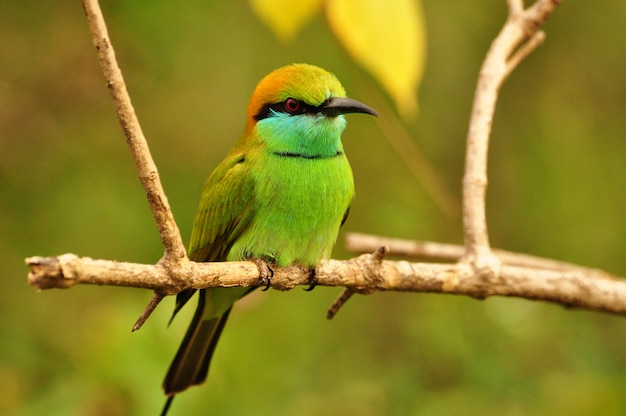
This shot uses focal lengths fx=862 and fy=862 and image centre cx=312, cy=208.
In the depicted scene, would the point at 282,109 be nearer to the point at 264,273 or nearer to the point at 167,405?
the point at 264,273

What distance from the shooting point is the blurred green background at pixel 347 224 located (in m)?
2.75

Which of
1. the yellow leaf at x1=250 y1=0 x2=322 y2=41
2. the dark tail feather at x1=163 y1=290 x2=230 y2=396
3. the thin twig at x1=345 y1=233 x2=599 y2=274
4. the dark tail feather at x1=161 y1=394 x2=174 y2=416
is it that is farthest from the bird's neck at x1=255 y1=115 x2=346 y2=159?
the dark tail feather at x1=161 y1=394 x2=174 y2=416

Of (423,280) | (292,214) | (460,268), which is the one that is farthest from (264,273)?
(460,268)

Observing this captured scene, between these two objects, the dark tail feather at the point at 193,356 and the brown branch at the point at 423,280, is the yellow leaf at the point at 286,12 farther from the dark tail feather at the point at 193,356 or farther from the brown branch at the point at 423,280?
the dark tail feather at the point at 193,356

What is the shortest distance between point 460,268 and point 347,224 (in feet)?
5.60

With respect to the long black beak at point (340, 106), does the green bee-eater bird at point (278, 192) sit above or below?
below

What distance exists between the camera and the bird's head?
2.27 meters

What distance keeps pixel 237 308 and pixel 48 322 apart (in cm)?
106

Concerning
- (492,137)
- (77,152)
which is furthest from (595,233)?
(77,152)

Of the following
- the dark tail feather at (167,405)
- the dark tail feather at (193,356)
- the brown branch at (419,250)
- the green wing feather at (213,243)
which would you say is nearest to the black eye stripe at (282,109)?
the green wing feather at (213,243)

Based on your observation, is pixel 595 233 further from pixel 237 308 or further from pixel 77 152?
pixel 77 152

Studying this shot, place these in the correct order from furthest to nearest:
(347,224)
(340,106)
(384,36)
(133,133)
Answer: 1. (347,224)
2. (340,106)
3. (384,36)
4. (133,133)

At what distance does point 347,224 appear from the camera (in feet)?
12.6

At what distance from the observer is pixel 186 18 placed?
12.0ft
